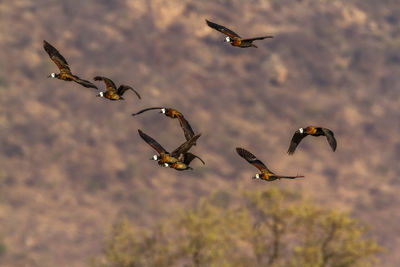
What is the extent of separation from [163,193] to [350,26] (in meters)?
57.2

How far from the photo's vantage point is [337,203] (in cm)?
12800

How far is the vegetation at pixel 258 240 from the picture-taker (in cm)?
4941

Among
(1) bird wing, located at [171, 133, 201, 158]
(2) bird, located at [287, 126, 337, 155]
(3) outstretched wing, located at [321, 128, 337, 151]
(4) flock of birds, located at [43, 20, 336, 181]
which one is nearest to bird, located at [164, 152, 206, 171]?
(4) flock of birds, located at [43, 20, 336, 181]

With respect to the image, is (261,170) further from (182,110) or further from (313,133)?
(182,110)

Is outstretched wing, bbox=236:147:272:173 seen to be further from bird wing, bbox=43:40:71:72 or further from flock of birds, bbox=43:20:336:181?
bird wing, bbox=43:40:71:72

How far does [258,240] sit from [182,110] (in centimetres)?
8153

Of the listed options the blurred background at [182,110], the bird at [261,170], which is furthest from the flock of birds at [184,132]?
the blurred background at [182,110]

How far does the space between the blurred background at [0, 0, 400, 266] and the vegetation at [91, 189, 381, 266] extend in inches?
2394

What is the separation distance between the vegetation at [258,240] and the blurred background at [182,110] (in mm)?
60810

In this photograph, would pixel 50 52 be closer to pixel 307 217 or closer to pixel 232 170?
pixel 307 217

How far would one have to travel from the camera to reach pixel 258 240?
51719 mm

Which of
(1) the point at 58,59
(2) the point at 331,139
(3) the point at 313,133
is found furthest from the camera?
(1) the point at 58,59

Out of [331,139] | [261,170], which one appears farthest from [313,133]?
[261,170]

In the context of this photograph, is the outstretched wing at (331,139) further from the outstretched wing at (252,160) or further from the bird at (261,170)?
the outstretched wing at (252,160)
